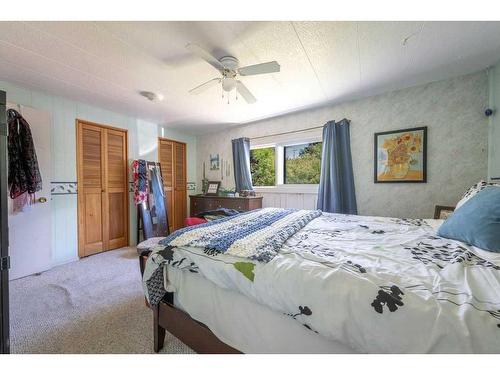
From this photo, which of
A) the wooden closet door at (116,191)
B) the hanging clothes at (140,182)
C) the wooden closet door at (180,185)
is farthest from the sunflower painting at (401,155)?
the wooden closet door at (116,191)

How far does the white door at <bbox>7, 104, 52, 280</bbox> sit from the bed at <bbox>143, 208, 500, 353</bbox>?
225 cm

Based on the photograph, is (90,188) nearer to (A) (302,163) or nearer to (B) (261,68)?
(B) (261,68)

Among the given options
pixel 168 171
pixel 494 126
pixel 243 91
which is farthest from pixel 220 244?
pixel 168 171

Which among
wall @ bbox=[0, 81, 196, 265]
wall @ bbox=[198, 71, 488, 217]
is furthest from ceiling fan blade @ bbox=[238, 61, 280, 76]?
wall @ bbox=[0, 81, 196, 265]

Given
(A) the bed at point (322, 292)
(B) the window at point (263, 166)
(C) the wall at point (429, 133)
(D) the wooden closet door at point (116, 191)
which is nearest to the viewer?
(A) the bed at point (322, 292)

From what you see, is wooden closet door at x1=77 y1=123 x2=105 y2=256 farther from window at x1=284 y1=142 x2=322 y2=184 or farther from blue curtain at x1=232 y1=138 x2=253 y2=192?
window at x1=284 y1=142 x2=322 y2=184

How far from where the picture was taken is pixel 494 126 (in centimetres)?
201

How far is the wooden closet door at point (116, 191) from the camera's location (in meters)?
3.24

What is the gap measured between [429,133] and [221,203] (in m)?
3.15

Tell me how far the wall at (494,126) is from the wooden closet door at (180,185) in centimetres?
463

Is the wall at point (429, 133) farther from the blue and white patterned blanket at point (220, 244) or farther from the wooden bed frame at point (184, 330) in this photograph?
the wooden bed frame at point (184, 330)

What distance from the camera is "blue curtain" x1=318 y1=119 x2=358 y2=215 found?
286 cm
